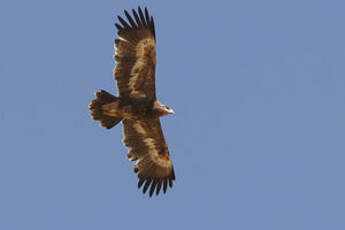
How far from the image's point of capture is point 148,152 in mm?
18953

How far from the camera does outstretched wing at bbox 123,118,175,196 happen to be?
18766mm

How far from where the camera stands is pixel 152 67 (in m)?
17.9

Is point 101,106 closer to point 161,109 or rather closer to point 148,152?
point 161,109

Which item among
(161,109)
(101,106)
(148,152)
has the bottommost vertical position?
(148,152)

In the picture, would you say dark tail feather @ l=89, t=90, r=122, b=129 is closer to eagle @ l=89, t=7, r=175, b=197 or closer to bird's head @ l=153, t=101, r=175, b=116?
eagle @ l=89, t=7, r=175, b=197

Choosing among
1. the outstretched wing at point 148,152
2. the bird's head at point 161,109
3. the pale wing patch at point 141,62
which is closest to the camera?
the pale wing patch at point 141,62

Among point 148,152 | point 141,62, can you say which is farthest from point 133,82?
point 148,152

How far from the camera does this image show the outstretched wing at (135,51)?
17859mm

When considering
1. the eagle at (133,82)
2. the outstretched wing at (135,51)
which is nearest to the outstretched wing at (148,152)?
the eagle at (133,82)

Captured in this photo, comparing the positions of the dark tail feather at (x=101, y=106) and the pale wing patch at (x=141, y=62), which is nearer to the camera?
the dark tail feather at (x=101, y=106)

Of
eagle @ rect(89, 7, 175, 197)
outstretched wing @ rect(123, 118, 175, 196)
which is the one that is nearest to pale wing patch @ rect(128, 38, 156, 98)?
eagle @ rect(89, 7, 175, 197)

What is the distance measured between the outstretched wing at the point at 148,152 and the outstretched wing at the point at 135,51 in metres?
1.15

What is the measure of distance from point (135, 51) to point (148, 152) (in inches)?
102

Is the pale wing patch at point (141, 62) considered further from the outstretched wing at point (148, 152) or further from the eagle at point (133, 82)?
the outstretched wing at point (148, 152)
